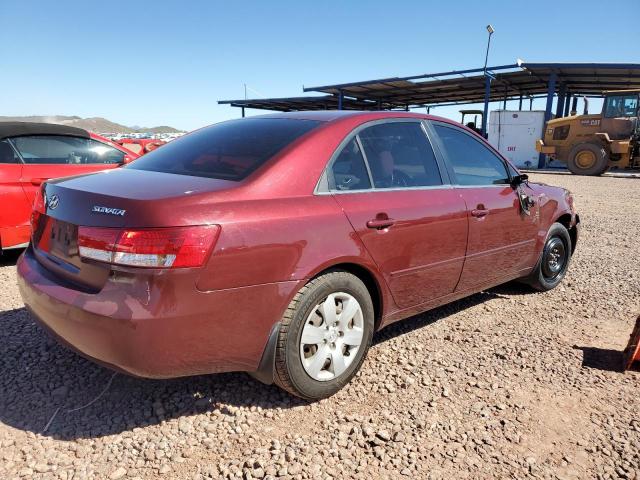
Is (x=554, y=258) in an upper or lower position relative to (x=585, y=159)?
lower

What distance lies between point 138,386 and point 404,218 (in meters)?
1.83

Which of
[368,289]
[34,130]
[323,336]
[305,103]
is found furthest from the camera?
[305,103]

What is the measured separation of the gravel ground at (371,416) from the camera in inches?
81.5

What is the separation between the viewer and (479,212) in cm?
335

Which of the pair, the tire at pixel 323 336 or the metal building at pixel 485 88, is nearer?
the tire at pixel 323 336

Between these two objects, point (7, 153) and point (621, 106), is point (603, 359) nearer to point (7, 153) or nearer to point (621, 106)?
point (7, 153)

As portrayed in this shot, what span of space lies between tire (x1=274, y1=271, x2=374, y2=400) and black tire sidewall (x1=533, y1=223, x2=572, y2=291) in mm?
2370

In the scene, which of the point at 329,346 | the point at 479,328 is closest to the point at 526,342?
the point at 479,328

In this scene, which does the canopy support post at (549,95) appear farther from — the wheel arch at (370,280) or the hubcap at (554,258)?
the wheel arch at (370,280)

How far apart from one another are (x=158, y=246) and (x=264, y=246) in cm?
47

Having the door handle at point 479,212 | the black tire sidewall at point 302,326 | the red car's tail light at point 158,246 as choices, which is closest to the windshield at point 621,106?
the door handle at point 479,212

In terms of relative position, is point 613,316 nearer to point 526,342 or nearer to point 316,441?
point 526,342

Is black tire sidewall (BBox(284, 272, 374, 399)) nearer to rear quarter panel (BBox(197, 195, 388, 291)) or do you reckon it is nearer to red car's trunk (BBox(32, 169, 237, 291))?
rear quarter panel (BBox(197, 195, 388, 291))

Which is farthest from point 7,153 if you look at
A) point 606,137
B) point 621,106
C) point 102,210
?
point 621,106
